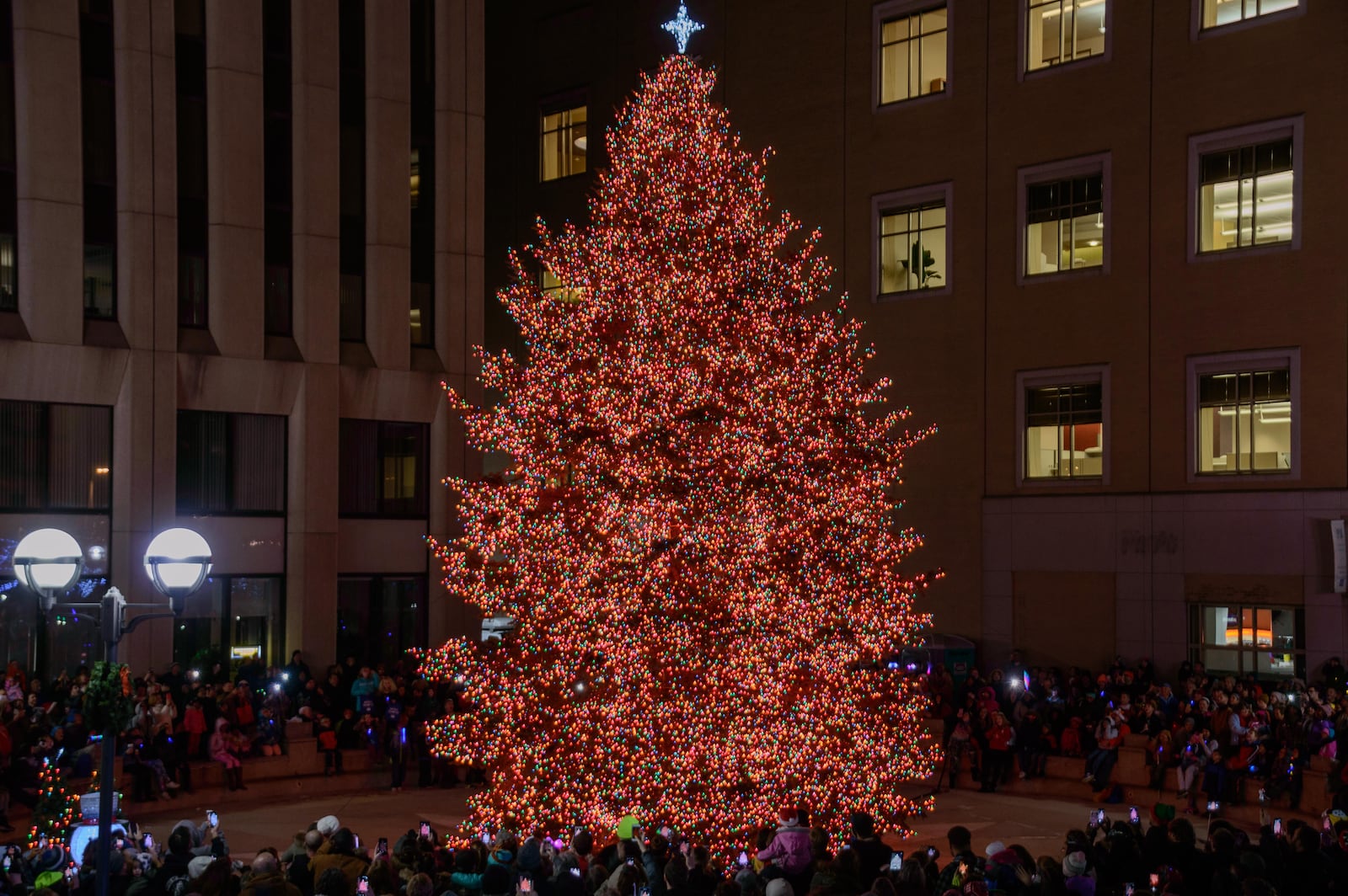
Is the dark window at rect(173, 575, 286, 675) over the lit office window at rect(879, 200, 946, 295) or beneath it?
beneath

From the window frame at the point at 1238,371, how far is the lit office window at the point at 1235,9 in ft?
22.9

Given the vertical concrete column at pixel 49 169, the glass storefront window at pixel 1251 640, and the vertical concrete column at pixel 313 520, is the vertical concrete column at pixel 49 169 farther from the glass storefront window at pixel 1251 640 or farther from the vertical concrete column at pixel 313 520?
the glass storefront window at pixel 1251 640

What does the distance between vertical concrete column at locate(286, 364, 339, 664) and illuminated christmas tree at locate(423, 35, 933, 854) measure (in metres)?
14.0

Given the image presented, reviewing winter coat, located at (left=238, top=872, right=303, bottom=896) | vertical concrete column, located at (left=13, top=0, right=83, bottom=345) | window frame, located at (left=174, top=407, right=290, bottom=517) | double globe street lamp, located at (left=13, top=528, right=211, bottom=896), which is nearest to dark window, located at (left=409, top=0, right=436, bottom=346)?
window frame, located at (left=174, top=407, right=290, bottom=517)

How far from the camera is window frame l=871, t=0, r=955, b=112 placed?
3653 cm

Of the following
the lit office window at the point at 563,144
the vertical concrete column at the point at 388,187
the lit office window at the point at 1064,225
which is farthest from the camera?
the lit office window at the point at 563,144

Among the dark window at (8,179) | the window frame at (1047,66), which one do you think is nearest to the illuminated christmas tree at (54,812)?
the dark window at (8,179)

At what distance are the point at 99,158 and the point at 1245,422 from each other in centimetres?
2418

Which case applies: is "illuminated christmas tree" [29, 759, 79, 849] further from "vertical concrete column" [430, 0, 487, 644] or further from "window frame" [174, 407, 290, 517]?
"vertical concrete column" [430, 0, 487, 644]

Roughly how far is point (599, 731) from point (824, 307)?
71.0ft

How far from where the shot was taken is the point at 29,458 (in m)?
30.2

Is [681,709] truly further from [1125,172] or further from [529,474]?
[1125,172]

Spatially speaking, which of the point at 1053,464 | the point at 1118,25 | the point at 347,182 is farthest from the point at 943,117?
the point at 347,182

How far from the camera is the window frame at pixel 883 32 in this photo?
1438 inches
